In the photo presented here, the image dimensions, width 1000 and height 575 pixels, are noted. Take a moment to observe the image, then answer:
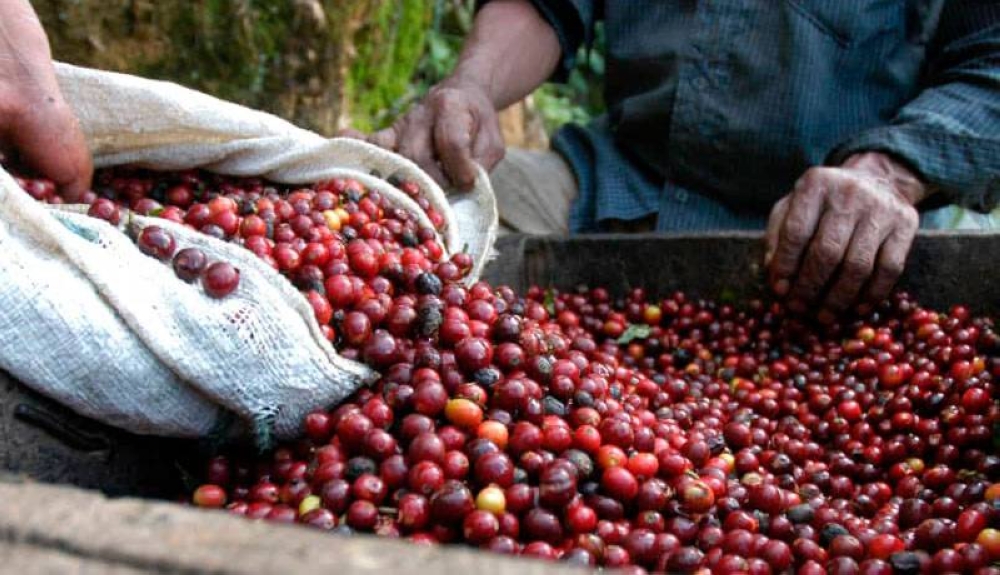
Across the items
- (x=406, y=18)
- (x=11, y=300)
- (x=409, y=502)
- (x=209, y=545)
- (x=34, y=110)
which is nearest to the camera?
(x=209, y=545)

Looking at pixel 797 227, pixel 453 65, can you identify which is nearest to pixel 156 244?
pixel 797 227

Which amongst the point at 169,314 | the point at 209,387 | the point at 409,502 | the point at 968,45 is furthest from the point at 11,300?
the point at 968,45

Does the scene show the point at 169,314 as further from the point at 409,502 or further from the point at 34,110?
the point at 34,110

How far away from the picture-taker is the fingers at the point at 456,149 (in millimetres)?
3324

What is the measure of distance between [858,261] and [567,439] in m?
1.56

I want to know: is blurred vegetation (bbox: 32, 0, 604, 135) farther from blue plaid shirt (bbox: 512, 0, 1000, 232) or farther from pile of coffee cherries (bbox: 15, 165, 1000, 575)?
pile of coffee cherries (bbox: 15, 165, 1000, 575)

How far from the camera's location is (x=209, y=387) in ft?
5.91

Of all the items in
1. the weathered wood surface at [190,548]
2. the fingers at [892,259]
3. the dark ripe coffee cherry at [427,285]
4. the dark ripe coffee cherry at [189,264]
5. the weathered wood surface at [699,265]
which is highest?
the weathered wood surface at [190,548]

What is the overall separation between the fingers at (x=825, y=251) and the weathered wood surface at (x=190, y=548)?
91.2 inches

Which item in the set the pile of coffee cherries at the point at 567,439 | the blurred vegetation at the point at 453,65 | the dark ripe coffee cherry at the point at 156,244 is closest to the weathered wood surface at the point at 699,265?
the pile of coffee cherries at the point at 567,439

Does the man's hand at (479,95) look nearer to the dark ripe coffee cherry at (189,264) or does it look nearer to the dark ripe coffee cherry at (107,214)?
the dark ripe coffee cherry at (107,214)

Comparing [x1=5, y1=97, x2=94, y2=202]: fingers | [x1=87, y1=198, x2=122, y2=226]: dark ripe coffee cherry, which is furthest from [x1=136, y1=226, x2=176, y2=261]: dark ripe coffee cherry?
[x1=5, y1=97, x2=94, y2=202]: fingers

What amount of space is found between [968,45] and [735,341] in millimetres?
1546

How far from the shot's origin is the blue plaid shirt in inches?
143
